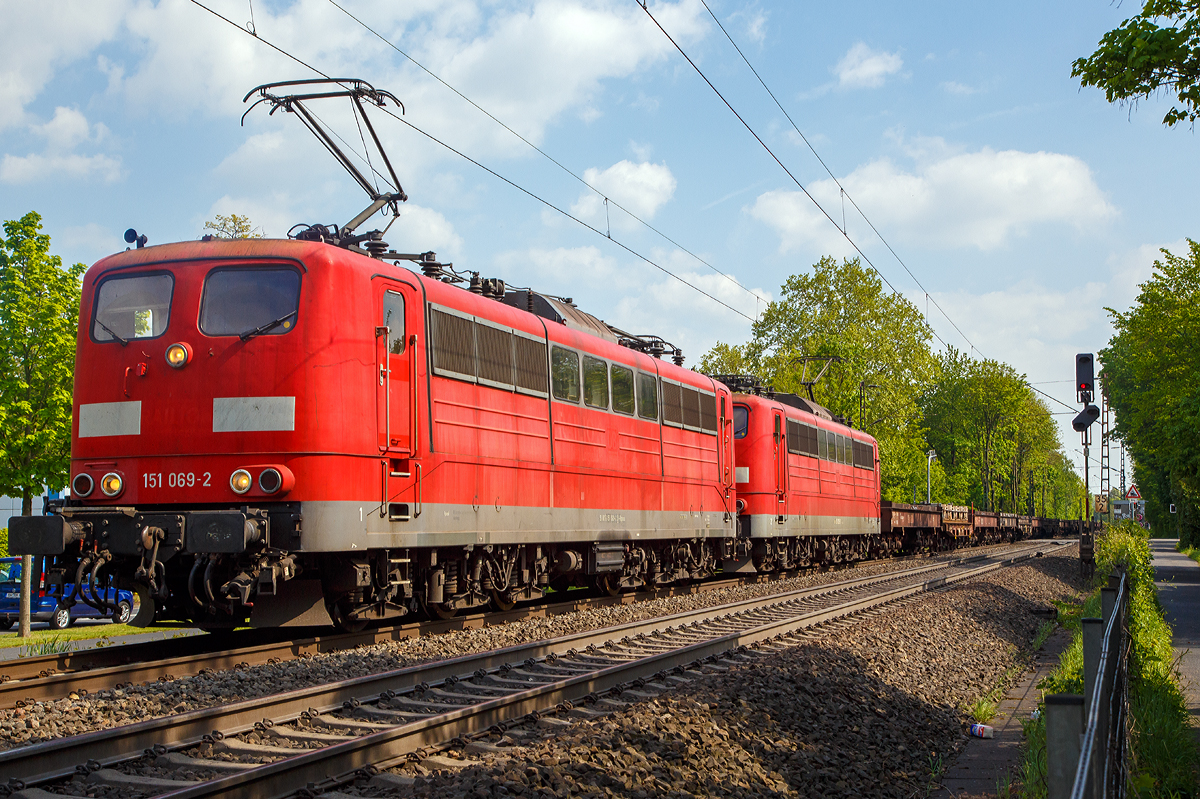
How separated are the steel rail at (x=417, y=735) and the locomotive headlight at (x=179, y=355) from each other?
4457 millimetres

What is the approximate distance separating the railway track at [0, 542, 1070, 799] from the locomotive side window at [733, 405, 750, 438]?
10.7 meters

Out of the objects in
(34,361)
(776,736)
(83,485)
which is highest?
(34,361)

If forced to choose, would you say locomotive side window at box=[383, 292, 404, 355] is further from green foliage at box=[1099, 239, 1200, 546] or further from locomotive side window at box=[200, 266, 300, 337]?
green foliage at box=[1099, 239, 1200, 546]

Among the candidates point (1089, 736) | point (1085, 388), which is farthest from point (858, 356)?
point (1089, 736)

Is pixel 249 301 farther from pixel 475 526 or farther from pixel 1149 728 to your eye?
pixel 1149 728

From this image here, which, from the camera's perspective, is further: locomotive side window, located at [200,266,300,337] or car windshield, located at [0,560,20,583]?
car windshield, located at [0,560,20,583]

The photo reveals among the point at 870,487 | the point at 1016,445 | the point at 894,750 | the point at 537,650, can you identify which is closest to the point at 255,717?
the point at 537,650

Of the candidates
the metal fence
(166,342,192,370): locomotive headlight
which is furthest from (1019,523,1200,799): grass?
(166,342,192,370): locomotive headlight

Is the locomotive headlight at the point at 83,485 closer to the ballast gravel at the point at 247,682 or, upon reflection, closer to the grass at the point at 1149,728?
the ballast gravel at the point at 247,682

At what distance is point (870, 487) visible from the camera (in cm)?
3112

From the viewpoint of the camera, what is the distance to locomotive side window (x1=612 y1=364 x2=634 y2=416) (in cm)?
1495

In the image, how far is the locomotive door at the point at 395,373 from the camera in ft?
33.0

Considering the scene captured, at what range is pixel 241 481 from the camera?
9.20 meters

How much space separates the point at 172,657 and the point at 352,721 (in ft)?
11.8
